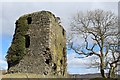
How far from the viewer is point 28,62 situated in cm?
3105

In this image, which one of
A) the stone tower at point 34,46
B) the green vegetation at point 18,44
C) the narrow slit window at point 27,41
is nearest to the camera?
the stone tower at point 34,46

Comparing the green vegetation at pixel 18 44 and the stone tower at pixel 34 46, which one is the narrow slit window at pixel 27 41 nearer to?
the stone tower at pixel 34 46

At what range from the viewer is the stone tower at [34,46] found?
30.8 m

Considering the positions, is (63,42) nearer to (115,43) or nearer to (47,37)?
(47,37)

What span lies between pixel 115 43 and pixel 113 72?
3.14 meters

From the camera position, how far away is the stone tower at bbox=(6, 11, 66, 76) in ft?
101

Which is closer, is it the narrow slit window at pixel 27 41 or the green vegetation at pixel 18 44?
the green vegetation at pixel 18 44

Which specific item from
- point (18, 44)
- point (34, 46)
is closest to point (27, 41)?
point (18, 44)

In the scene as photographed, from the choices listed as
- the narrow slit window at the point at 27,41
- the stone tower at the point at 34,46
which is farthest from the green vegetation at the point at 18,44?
the narrow slit window at the point at 27,41

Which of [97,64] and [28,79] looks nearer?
[28,79]

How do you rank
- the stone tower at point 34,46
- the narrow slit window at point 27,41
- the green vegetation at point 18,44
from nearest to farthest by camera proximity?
1. the stone tower at point 34,46
2. the green vegetation at point 18,44
3. the narrow slit window at point 27,41

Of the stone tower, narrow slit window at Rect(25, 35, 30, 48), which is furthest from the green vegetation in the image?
narrow slit window at Rect(25, 35, 30, 48)

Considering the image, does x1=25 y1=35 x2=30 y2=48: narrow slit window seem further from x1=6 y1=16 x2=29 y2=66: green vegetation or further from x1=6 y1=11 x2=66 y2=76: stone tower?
x1=6 y1=16 x2=29 y2=66: green vegetation

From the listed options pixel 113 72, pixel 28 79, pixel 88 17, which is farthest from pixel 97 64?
pixel 28 79
